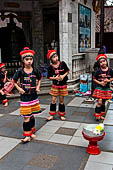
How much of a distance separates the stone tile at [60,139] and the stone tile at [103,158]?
33.3 inches

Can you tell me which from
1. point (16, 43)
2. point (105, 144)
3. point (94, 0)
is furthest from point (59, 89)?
point (94, 0)

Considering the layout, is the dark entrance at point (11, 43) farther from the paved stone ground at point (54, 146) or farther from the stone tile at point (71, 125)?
the stone tile at point (71, 125)

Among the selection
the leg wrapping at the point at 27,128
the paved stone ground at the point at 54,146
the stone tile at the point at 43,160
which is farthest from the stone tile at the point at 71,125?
the stone tile at the point at 43,160

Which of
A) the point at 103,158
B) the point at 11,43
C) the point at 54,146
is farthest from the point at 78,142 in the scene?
the point at 11,43

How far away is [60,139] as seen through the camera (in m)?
4.97

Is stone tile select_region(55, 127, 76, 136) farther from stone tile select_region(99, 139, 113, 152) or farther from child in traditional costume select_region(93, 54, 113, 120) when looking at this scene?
child in traditional costume select_region(93, 54, 113, 120)

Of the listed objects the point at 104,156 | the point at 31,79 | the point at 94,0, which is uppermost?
the point at 94,0

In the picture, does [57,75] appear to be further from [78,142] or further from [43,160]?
[43,160]

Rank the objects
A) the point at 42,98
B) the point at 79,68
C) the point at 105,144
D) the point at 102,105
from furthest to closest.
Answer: the point at 79,68 < the point at 42,98 < the point at 102,105 < the point at 105,144

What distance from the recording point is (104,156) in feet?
13.7

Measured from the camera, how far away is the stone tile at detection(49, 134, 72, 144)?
4875mm

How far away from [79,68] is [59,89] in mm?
4768

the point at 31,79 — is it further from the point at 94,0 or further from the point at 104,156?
the point at 94,0

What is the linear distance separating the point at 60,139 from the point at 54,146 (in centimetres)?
35
